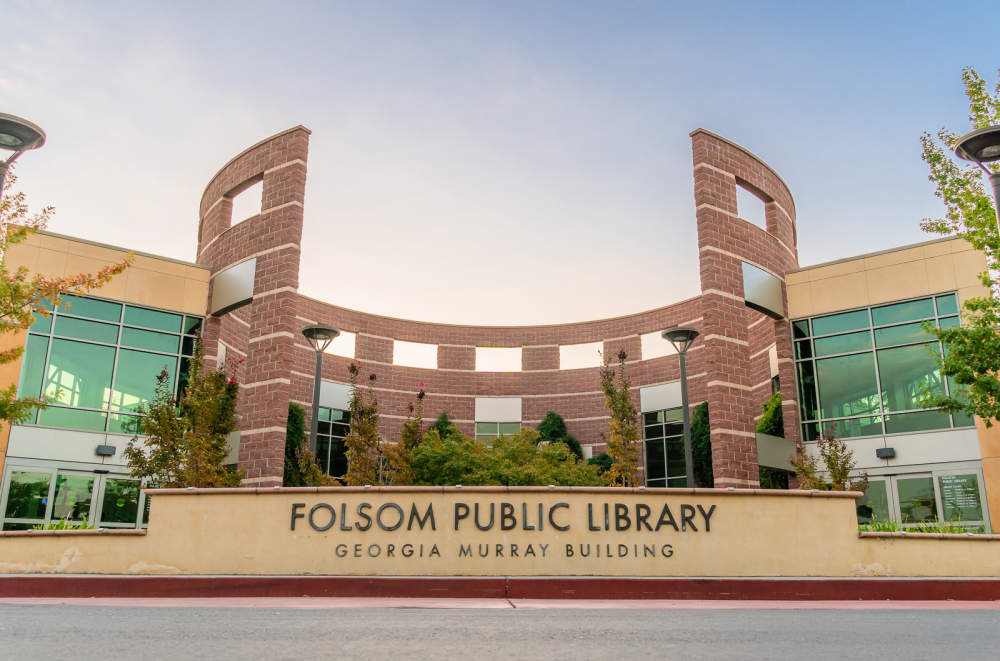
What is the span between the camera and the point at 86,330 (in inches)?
819

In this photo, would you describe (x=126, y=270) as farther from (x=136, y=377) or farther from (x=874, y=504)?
(x=874, y=504)

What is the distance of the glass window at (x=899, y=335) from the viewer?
69.3 ft

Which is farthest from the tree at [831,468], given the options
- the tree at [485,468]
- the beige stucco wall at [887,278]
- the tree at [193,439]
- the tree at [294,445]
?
the tree at [193,439]

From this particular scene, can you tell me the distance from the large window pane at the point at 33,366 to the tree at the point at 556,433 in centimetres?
1811

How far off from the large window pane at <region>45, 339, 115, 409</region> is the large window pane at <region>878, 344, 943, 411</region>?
71.1 ft

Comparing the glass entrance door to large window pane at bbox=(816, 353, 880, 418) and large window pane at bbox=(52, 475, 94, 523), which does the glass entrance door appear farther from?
large window pane at bbox=(816, 353, 880, 418)

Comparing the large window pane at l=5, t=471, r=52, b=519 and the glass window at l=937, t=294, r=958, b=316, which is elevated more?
the glass window at l=937, t=294, r=958, b=316

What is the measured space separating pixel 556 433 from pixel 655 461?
4180 millimetres

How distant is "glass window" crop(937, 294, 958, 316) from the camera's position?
67.6ft

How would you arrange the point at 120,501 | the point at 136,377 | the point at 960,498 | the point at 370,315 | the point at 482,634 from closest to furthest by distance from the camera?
the point at 482,634 < the point at 960,498 < the point at 120,501 < the point at 136,377 < the point at 370,315

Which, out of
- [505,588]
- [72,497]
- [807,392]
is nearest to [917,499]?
[807,392]

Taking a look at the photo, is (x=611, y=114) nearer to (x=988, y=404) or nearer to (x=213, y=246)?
(x=988, y=404)

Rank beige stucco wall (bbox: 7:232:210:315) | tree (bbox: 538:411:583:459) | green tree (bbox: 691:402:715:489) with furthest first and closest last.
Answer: tree (bbox: 538:411:583:459)
green tree (bbox: 691:402:715:489)
beige stucco wall (bbox: 7:232:210:315)

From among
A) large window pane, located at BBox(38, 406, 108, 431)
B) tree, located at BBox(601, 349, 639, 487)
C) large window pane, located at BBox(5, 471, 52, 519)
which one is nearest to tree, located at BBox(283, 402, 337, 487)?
large window pane, located at BBox(38, 406, 108, 431)
